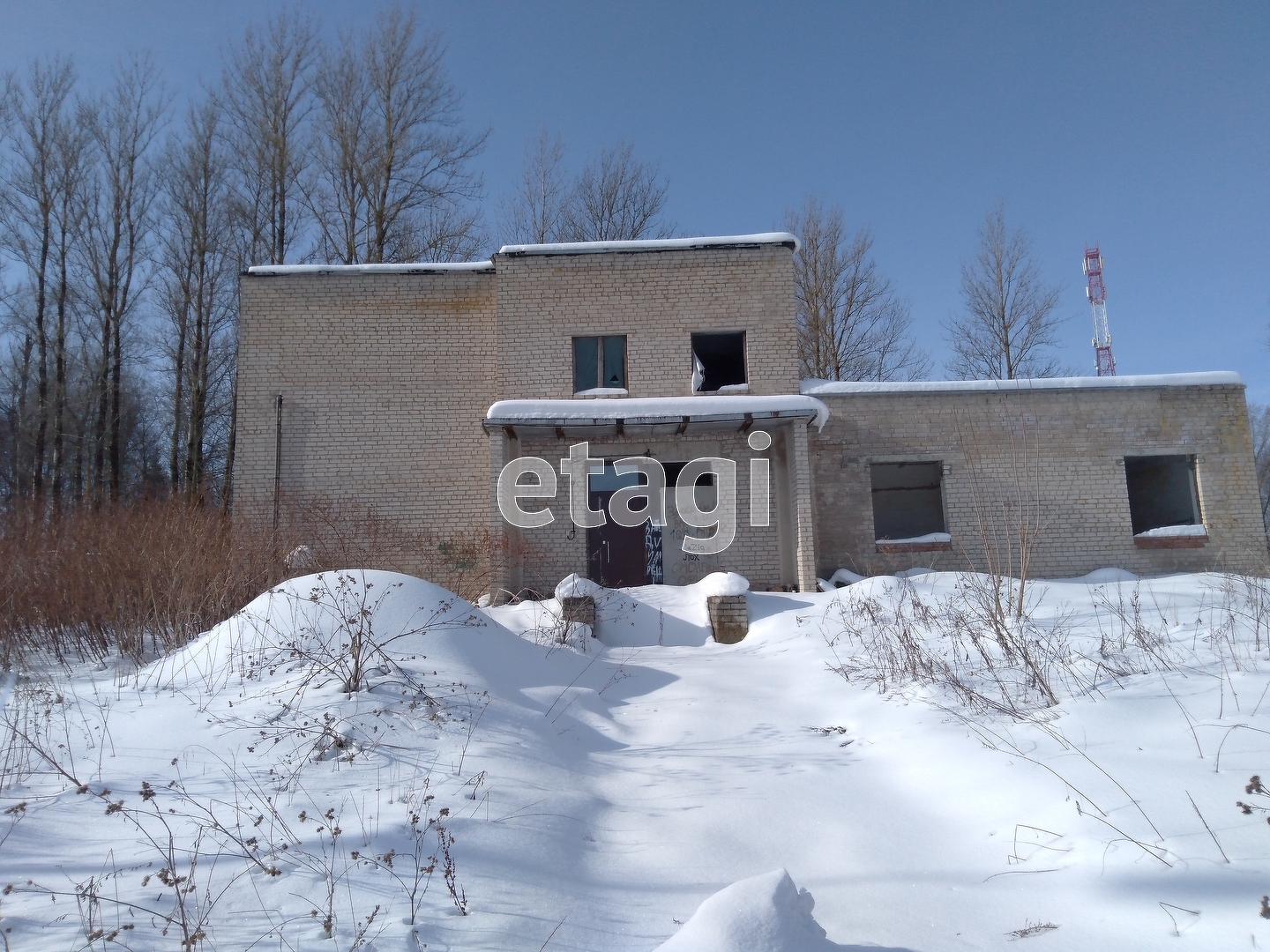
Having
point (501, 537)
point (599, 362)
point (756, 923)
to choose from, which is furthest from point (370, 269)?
point (756, 923)

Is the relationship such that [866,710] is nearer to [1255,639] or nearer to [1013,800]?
[1013,800]

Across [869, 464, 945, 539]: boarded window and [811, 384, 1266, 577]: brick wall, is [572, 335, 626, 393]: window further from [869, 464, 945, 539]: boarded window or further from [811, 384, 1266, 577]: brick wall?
[869, 464, 945, 539]: boarded window

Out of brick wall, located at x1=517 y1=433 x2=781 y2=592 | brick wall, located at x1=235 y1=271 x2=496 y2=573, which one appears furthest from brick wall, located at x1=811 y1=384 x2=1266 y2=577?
brick wall, located at x1=235 y1=271 x2=496 y2=573

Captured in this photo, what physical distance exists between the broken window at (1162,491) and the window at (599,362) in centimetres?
853

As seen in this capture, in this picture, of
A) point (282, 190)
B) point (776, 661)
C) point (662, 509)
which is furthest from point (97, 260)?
point (776, 661)

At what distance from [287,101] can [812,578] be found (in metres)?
18.0

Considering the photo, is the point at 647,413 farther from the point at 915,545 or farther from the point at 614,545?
the point at 915,545

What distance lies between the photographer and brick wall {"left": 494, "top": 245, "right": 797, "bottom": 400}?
11875mm

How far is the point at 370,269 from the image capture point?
485 inches

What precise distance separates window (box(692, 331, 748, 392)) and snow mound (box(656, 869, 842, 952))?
1001cm

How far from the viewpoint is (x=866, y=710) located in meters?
5.00

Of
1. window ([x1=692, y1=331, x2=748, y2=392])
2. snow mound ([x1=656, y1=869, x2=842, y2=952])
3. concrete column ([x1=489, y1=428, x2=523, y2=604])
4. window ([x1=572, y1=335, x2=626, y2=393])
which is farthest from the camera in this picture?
window ([x1=692, y1=331, x2=748, y2=392])

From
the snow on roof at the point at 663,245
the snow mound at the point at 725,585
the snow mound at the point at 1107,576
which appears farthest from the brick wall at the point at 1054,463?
the snow mound at the point at 725,585

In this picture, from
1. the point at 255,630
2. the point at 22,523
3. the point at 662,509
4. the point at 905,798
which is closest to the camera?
the point at 905,798
